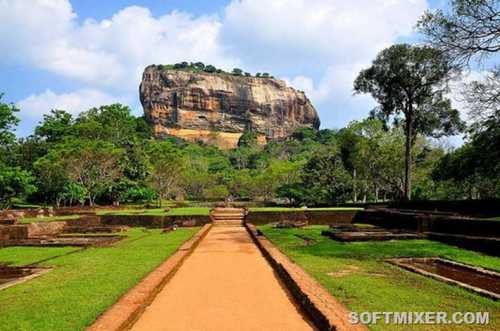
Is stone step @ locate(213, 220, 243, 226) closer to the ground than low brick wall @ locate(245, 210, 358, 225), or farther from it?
closer to the ground

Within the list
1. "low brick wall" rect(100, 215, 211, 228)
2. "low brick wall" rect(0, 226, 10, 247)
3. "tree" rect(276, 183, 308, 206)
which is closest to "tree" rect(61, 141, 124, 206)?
"low brick wall" rect(100, 215, 211, 228)

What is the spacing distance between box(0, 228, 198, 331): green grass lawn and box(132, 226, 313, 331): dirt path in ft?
2.21

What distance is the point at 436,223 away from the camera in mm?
15695

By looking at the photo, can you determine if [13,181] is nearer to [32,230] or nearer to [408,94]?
[32,230]

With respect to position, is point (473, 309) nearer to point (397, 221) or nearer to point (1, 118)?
point (397, 221)

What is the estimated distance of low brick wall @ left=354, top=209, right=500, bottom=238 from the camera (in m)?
13.3

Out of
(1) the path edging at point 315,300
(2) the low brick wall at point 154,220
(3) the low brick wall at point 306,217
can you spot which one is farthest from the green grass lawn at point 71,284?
(3) the low brick wall at point 306,217

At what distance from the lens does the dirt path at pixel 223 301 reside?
559 cm

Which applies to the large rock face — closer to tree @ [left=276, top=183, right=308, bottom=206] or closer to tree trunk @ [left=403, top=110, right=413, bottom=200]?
tree @ [left=276, top=183, right=308, bottom=206]

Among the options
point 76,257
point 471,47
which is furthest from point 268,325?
point 471,47

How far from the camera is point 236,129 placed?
13625 cm

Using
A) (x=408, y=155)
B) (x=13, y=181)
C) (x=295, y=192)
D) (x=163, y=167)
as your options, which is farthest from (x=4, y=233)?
(x=295, y=192)

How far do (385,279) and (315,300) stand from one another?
222 cm

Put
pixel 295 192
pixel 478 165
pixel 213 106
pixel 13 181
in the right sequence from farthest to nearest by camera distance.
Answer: pixel 213 106 → pixel 295 192 → pixel 13 181 → pixel 478 165
